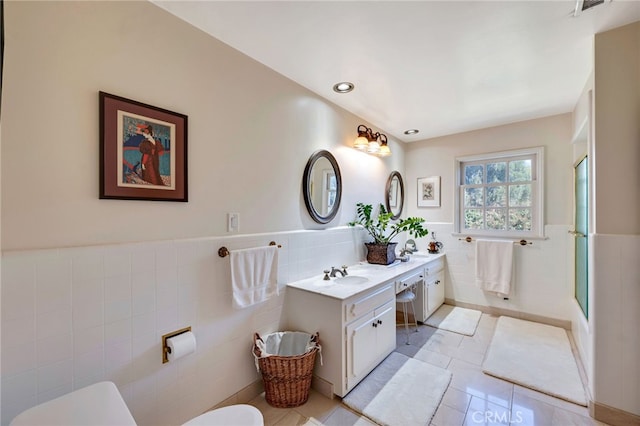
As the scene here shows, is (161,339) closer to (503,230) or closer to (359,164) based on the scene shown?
(359,164)

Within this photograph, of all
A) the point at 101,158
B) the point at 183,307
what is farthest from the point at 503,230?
the point at 101,158

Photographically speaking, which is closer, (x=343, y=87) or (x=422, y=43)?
(x=422, y=43)

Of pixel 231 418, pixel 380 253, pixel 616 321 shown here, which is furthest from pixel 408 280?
pixel 231 418

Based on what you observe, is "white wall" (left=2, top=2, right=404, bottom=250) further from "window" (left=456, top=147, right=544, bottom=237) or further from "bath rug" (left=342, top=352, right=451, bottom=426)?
"window" (left=456, top=147, right=544, bottom=237)

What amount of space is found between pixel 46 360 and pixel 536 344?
12.0ft

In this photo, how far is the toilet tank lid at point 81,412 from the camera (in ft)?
2.99

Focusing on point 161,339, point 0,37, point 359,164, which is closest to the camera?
point 0,37

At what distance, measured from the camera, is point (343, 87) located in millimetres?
2381

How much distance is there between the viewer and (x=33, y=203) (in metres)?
1.13

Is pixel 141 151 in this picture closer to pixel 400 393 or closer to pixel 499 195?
pixel 400 393

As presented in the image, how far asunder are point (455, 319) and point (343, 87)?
2.92 meters

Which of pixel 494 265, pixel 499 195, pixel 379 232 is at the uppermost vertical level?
pixel 499 195

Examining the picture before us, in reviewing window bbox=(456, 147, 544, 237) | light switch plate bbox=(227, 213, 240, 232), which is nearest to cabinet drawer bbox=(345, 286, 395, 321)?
light switch plate bbox=(227, 213, 240, 232)

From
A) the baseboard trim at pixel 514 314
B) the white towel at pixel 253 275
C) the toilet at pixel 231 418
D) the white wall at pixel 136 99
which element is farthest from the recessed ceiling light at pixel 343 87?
the baseboard trim at pixel 514 314
